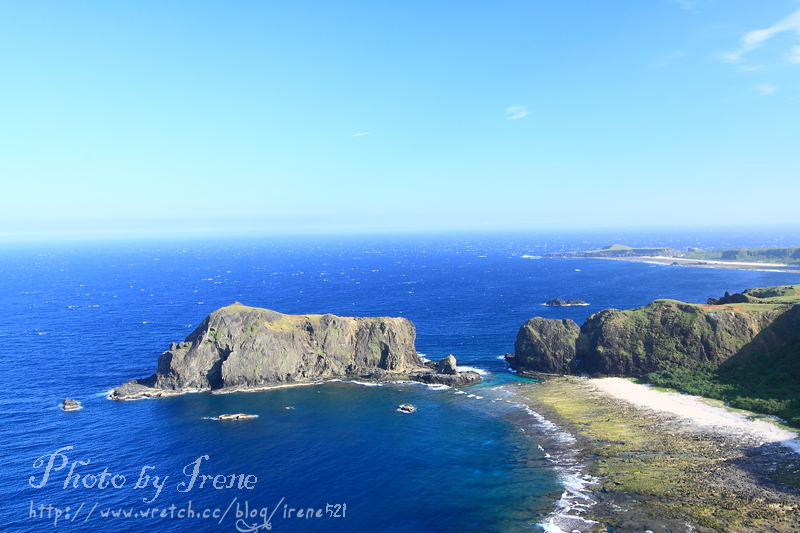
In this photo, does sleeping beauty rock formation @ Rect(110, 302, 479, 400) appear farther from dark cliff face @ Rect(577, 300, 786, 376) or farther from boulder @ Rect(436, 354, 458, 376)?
dark cliff face @ Rect(577, 300, 786, 376)

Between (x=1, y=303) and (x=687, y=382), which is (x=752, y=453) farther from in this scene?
(x=1, y=303)

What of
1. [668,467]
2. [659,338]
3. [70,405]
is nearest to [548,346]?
[659,338]

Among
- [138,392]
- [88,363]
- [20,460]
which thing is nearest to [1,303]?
[88,363]

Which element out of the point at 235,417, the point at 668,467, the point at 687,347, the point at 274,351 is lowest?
the point at 235,417

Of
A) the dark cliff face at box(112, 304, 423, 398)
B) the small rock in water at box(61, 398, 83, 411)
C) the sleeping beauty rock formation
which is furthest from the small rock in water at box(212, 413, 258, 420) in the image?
the small rock in water at box(61, 398, 83, 411)

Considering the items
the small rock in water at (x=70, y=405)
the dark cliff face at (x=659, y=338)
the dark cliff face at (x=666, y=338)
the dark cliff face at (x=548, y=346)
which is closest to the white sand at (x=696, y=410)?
the dark cliff face at (x=666, y=338)

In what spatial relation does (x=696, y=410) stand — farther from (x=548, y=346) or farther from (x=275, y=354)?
(x=275, y=354)
